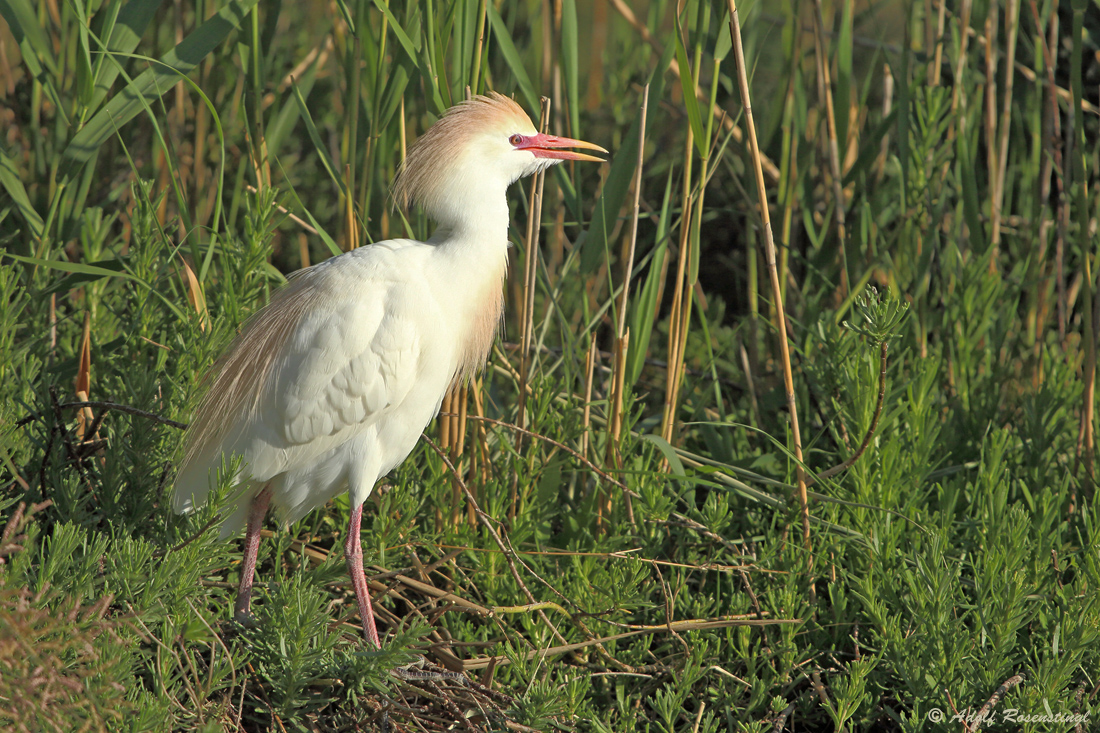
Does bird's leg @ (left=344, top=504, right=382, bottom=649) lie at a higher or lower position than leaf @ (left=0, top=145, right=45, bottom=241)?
lower

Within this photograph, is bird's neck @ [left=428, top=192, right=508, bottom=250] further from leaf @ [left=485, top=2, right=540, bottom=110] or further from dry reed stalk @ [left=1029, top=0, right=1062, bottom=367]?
dry reed stalk @ [left=1029, top=0, right=1062, bottom=367]

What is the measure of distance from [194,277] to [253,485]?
1.56 feet

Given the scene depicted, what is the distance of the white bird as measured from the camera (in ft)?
5.98

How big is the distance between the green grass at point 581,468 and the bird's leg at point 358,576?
0.05 m

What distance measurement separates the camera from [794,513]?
2.04 m

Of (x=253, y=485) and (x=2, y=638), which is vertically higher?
(x=2, y=638)

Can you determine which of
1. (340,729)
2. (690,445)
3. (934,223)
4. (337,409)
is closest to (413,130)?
(337,409)

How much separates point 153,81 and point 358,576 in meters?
1.07

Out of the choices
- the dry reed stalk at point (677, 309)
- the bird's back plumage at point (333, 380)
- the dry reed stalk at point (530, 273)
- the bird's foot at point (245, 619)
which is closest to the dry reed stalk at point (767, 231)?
the dry reed stalk at point (677, 309)

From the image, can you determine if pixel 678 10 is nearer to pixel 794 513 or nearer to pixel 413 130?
pixel 413 130

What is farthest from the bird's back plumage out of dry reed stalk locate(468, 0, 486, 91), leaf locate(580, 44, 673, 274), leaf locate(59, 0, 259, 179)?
leaf locate(59, 0, 259, 179)

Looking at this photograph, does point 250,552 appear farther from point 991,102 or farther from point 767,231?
point 991,102

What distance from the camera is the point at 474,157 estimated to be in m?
1.83

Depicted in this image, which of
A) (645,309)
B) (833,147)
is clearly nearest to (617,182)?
(645,309)
